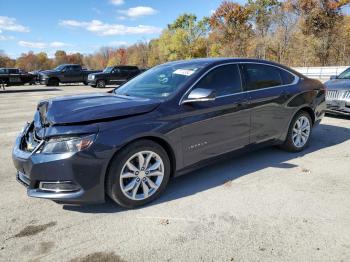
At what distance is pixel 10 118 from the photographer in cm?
993

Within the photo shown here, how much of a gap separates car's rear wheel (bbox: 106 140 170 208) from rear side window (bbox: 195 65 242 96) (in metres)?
1.09

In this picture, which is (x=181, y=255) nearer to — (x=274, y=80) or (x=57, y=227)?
(x=57, y=227)

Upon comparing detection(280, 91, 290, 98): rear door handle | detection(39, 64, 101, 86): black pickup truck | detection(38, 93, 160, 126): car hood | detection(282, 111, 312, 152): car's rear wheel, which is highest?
detection(39, 64, 101, 86): black pickup truck

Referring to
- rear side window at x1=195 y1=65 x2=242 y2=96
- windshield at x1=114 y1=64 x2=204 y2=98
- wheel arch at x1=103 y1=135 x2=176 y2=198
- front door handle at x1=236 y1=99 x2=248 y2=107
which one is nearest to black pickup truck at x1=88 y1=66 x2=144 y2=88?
windshield at x1=114 y1=64 x2=204 y2=98

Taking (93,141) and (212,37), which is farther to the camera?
(212,37)

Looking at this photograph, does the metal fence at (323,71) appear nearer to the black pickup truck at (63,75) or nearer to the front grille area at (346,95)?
the black pickup truck at (63,75)

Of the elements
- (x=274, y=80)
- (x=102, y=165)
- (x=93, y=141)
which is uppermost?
(x=274, y=80)

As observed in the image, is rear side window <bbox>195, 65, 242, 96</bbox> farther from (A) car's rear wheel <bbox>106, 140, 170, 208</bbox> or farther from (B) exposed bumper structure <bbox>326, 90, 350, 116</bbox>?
(B) exposed bumper structure <bbox>326, 90, 350, 116</bbox>

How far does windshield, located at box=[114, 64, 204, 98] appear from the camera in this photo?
4168 mm

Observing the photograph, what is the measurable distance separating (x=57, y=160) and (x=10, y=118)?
7716mm

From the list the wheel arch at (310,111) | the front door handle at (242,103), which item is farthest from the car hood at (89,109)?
the wheel arch at (310,111)

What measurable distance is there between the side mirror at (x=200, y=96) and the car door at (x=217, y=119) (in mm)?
69

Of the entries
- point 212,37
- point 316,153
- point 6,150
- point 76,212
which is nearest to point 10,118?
point 6,150

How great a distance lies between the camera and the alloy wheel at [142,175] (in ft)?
11.7
